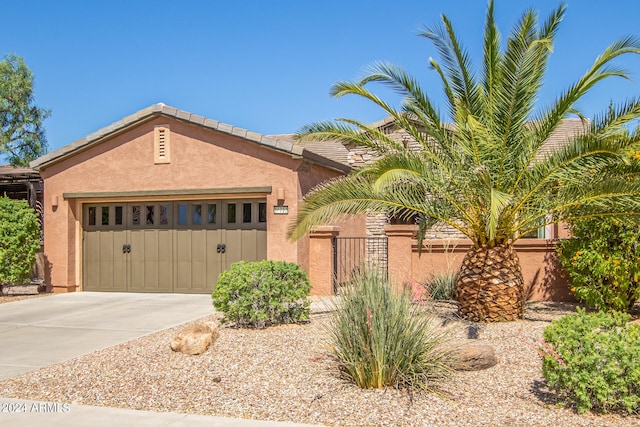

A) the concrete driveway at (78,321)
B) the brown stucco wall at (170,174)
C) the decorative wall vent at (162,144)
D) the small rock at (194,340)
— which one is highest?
the decorative wall vent at (162,144)

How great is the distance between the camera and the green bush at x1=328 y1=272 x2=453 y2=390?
6254mm

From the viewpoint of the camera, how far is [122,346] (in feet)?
28.6

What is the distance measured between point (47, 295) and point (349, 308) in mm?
11122

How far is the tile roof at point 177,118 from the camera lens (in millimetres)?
13594

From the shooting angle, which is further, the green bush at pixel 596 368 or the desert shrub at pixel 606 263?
the desert shrub at pixel 606 263

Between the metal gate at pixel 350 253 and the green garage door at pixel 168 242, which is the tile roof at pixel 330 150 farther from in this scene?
the green garage door at pixel 168 242

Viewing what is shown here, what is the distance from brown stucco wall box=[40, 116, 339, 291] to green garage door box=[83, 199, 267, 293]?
43cm

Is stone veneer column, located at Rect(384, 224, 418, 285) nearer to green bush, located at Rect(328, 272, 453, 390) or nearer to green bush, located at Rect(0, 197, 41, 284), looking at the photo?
green bush, located at Rect(328, 272, 453, 390)

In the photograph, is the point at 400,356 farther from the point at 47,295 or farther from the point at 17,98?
the point at 17,98

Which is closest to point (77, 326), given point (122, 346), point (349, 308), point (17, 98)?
point (122, 346)

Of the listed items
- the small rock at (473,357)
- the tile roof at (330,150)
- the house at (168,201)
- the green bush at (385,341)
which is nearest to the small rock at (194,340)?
the green bush at (385,341)

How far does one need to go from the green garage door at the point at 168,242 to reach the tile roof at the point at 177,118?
1.45 m

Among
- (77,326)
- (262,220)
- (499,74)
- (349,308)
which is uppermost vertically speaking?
(499,74)

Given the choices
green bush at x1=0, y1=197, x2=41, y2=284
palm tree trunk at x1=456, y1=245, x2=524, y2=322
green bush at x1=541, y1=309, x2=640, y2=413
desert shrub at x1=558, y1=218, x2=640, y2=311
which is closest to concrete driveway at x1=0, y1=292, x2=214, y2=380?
green bush at x1=0, y1=197, x2=41, y2=284
